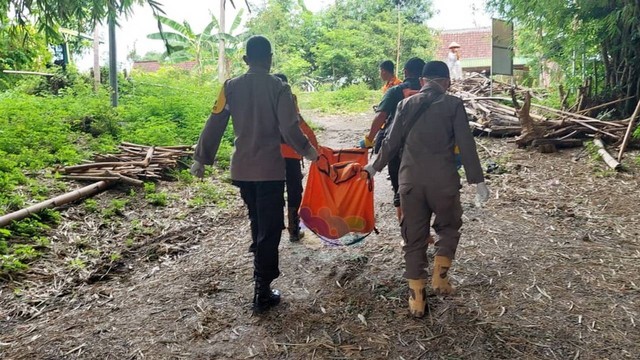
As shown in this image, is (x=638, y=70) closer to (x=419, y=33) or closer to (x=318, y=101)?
(x=318, y=101)

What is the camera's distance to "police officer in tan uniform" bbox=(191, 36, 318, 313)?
12.0 ft

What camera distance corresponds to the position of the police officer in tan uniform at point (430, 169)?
140 inches

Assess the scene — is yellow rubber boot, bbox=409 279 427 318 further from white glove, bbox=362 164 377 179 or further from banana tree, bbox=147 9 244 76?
banana tree, bbox=147 9 244 76

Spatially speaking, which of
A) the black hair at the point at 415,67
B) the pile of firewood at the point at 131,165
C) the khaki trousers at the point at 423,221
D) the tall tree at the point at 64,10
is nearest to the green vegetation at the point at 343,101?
the pile of firewood at the point at 131,165

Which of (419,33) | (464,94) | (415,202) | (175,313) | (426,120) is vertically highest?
(419,33)

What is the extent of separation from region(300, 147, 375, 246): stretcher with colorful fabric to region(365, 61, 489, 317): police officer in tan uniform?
0.60m

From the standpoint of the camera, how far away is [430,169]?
11.6ft

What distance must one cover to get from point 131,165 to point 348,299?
507 centimetres

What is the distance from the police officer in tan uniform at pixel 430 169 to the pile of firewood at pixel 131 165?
488 cm

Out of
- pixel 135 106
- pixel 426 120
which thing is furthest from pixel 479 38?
Answer: pixel 426 120

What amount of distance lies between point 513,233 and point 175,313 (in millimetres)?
3818

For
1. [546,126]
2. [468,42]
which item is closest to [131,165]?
[546,126]

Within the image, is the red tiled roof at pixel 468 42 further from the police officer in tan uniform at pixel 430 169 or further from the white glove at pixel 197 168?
the white glove at pixel 197 168

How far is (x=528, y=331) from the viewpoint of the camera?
130 inches
